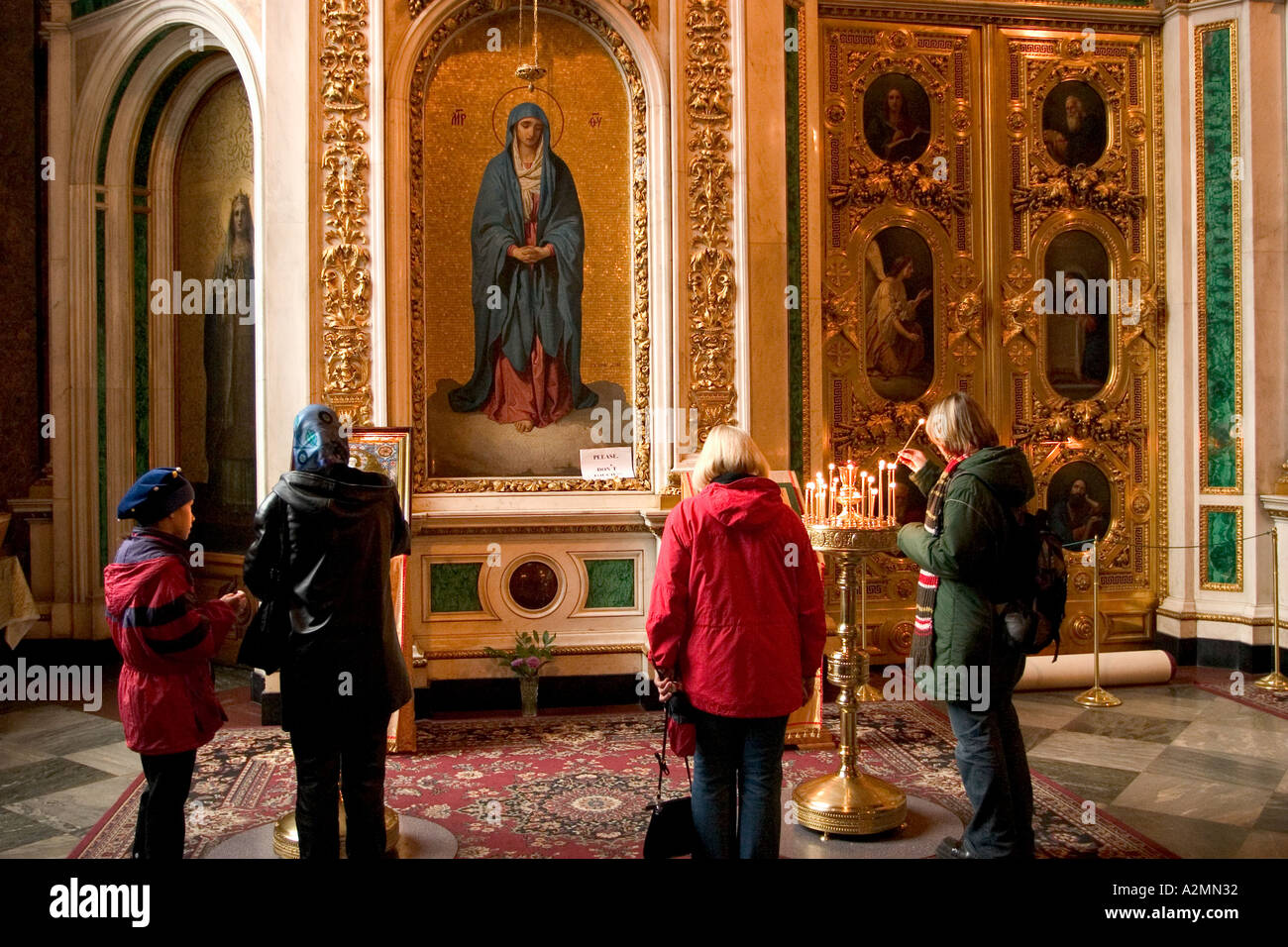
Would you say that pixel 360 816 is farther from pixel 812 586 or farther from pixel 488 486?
pixel 488 486

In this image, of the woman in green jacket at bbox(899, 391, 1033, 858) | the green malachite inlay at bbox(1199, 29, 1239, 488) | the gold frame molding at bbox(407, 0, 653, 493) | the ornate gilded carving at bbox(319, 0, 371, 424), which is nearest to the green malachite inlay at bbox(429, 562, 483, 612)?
the gold frame molding at bbox(407, 0, 653, 493)

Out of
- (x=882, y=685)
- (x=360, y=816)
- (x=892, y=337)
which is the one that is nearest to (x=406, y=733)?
(x=360, y=816)

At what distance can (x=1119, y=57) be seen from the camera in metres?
7.51

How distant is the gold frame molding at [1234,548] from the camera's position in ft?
23.6

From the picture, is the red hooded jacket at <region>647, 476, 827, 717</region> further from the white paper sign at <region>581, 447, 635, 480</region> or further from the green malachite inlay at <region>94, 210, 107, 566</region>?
the green malachite inlay at <region>94, 210, 107, 566</region>

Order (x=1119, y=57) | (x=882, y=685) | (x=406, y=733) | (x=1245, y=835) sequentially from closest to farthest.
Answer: (x=1245, y=835)
(x=406, y=733)
(x=882, y=685)
(x=1119, y=57)

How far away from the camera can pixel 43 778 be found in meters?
5.13

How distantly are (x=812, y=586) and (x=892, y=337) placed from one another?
440 cm

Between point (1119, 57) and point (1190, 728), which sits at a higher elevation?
point (1119, 57)

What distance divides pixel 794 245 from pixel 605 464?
72.8 inches

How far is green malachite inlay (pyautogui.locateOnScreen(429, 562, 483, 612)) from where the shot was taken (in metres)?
6.34

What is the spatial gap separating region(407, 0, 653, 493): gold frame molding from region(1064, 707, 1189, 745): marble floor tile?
2922 millimetres

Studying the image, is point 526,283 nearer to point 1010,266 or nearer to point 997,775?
point 1010,266

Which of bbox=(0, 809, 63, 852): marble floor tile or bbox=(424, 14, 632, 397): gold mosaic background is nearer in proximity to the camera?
bbox=(0, 809, 63, 852): marble floor tile
